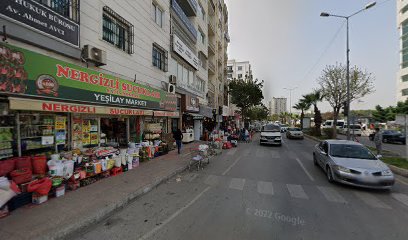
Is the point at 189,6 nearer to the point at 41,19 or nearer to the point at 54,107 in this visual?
the point at 41,19

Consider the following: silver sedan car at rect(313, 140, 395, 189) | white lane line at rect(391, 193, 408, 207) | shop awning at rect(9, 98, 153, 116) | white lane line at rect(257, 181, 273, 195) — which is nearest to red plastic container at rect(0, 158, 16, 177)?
shop awning at rect(9, 98, 153, 116)

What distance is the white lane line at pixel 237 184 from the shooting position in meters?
6.56

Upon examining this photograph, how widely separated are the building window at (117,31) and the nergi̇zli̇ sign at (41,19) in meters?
2.05

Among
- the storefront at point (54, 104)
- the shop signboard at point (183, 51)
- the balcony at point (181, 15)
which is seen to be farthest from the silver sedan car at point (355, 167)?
the balcony at point (181, 15)

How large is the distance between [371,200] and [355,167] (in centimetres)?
107

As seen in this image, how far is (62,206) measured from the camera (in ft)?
15.3

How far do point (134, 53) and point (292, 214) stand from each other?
978 centimetres

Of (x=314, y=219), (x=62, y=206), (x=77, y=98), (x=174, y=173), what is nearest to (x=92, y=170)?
(x=62, y=206)

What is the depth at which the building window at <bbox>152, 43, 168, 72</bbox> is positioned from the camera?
12.5 meters

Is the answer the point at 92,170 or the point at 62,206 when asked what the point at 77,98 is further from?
the point at 62,206

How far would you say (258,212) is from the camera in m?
4.72

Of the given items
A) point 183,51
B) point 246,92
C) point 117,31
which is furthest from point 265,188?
point 246,92

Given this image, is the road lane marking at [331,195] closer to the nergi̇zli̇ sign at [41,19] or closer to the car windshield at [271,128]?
the nergi̇zli̇ sign at [41,19]

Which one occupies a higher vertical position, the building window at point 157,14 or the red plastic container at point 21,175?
the building window at point 157,14
